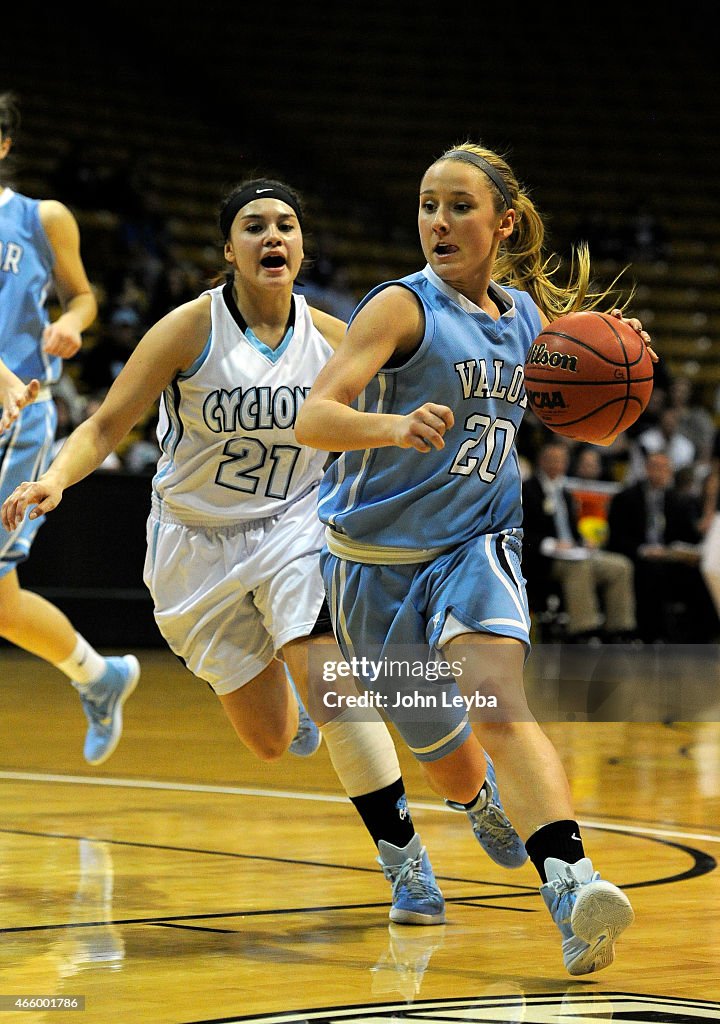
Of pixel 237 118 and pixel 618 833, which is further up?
pixel 237 118

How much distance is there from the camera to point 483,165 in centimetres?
356

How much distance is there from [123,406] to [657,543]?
8.30m

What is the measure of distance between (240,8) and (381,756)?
676 inches

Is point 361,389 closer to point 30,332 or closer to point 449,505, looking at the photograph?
point 449,505

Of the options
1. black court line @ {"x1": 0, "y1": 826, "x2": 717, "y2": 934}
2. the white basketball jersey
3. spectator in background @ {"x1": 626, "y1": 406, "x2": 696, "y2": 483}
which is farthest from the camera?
spectator in background @ {"x1": 626, "y1": 406, "x2": 696, "y2": 483}

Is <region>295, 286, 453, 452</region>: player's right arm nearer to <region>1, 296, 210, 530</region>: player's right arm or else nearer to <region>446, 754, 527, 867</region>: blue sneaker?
<region>1, 296, 210, 530</region>: player's right arm

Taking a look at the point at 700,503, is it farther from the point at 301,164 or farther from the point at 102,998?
the point at 102,998

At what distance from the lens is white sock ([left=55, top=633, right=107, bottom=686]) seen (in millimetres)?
5496

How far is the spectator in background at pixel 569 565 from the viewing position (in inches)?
424

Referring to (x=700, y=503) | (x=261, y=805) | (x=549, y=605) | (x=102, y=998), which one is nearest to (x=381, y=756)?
(x=102, y=998)

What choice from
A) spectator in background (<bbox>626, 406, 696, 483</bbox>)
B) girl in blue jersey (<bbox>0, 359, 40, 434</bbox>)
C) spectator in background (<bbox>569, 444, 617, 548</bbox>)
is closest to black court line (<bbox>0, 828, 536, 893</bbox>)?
girl in blue jersey (<bbox>0, 359, 40, 434</bbox>)

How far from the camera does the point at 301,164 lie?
17.9m

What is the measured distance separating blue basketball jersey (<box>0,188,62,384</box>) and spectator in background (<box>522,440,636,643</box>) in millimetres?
5831

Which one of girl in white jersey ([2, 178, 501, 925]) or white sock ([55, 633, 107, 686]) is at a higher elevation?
girl in white jersey ([2, 178, 501, 925])
